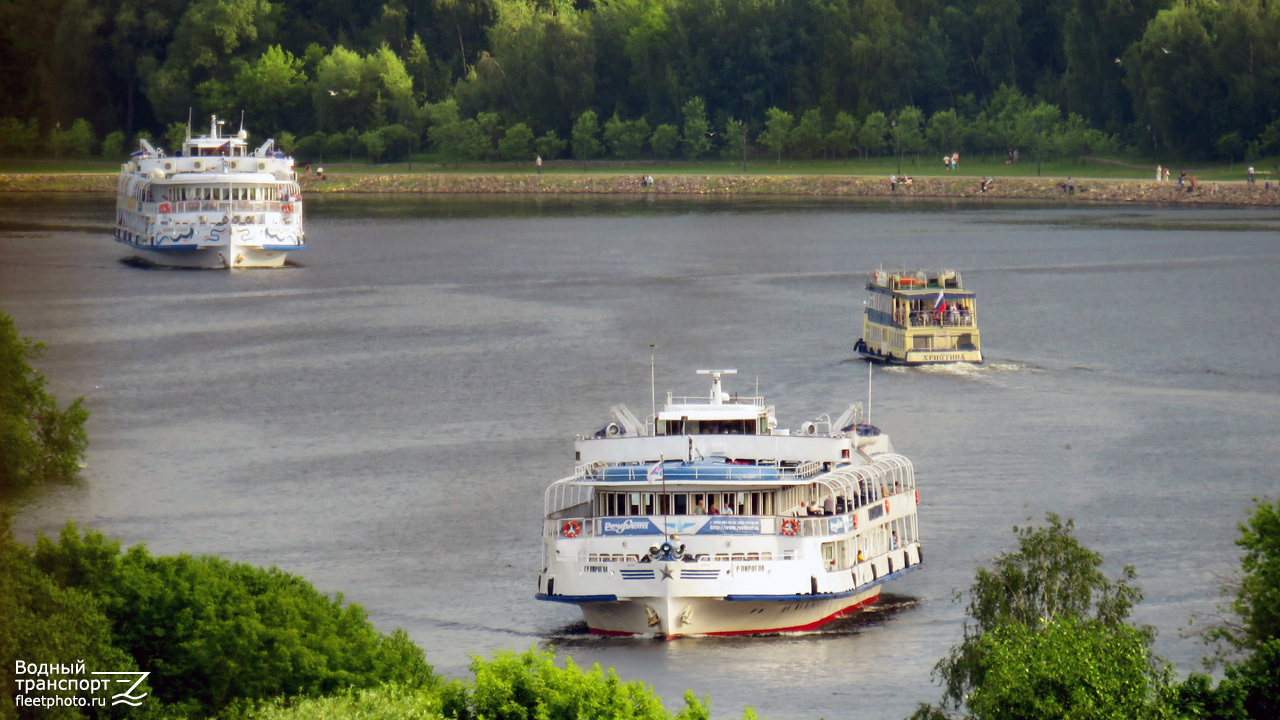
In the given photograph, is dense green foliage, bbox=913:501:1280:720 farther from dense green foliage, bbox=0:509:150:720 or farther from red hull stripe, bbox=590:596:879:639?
dense green foliage, bbox=0:509:150:720

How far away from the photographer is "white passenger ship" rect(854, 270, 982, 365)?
90.9 m

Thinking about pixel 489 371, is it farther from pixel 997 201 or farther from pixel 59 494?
pixel 997 201

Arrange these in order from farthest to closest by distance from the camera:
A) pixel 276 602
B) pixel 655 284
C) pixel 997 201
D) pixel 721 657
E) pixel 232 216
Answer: pixel 997 201 < pixel 232 216 < pixel 655 284 < pixel 721 657 < pixel 276 602

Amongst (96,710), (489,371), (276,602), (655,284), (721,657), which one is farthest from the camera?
(655,284)

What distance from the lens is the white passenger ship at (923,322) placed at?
90.9 meters

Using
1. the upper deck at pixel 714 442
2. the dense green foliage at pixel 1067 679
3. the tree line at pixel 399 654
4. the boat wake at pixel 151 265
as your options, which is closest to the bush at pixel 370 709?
the tree line at pixel 399 654

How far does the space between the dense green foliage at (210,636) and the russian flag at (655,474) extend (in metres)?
10.9

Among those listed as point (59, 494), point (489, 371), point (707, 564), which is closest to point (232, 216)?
point (489, 371)

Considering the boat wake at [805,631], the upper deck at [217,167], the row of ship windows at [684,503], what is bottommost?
the boat wake at [805,631]

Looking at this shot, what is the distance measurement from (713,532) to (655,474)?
6.61 ft

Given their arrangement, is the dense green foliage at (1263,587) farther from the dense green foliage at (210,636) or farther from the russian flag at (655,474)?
the russian flag at (655,474)

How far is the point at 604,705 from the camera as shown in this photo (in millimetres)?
25953

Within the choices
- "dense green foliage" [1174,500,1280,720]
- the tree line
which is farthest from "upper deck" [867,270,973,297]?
"dense green foliage" [1174,500,1280,720]

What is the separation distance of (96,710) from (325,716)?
5206mm
